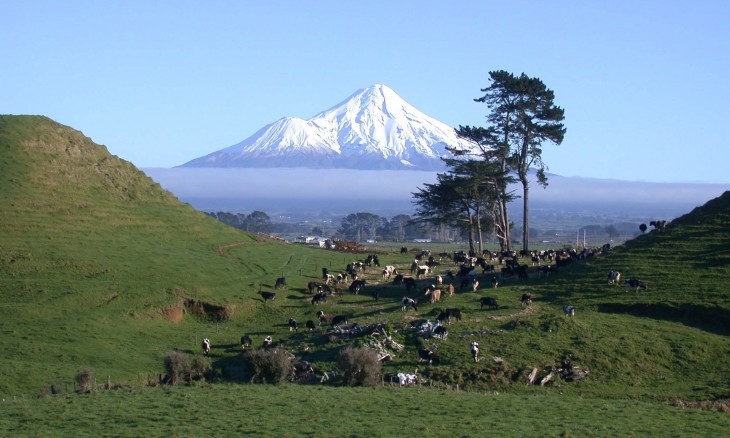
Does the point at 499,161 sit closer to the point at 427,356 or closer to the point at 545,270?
the point at 545,270

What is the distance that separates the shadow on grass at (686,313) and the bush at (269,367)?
49.2 feet

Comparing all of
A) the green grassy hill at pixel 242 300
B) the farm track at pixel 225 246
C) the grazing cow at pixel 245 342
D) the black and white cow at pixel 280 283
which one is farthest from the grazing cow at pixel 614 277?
the farm track at pixel 225 246

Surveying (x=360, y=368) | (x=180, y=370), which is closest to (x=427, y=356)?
(x=360, y=368)

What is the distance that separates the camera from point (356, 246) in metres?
75.6

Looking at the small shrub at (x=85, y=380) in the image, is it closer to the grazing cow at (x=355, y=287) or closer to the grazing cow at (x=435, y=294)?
the grazing cow at (x=435, y=294)

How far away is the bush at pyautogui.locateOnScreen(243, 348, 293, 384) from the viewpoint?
2731 centimetres

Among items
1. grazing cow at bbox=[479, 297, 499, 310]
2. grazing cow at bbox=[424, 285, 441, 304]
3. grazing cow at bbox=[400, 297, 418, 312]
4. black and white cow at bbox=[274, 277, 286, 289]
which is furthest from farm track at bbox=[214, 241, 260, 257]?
grazing cow at bbox=[479, 297, 499, 310]

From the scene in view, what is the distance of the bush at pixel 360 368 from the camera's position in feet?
87.0

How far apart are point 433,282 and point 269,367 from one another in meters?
21.4

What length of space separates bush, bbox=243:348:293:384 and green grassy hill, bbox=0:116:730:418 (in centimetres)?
139

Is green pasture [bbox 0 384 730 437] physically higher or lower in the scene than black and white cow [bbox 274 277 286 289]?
lower

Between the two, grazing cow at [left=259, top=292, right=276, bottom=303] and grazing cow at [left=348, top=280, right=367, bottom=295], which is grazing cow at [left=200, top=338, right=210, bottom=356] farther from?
grazing cow at [left=348, top=280, right=367, bottom=295]

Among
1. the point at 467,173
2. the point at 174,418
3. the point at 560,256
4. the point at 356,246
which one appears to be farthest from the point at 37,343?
A: the point at 356,246

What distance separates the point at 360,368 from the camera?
26.5 meters
